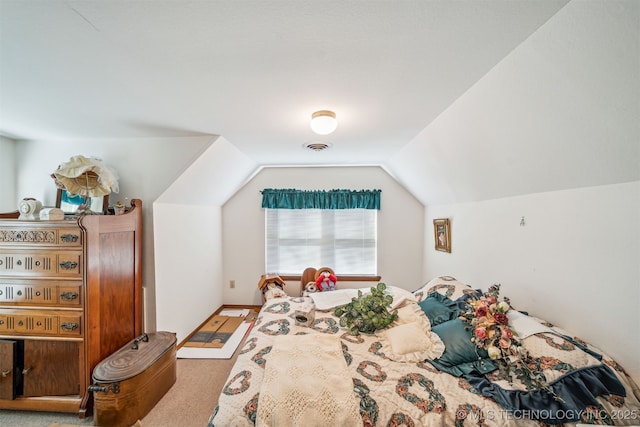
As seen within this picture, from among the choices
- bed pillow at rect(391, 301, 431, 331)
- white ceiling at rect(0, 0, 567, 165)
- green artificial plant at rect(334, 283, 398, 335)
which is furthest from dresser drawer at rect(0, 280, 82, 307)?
bed pillow at rect(391, 301, 431, 331)

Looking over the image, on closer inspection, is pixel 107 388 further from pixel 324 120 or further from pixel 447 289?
pixel 447 289

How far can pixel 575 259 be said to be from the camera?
1575 millimetres

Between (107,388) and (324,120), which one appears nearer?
(107,388)

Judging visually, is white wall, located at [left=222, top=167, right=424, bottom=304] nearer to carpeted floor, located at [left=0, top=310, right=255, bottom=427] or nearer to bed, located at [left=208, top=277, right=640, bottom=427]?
carpeted floor, located at [left=0, top=310, right=255, bottom=427]

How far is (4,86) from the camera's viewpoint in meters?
1.54

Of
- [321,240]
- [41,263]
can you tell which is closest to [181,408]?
[41,263]

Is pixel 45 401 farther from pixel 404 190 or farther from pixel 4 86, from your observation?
pixel 404 190

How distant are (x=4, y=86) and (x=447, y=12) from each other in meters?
2.57

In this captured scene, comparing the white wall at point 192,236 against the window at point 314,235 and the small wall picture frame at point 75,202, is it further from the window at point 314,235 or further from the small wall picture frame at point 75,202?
the window at point 314,235

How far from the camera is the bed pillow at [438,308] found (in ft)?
6.60

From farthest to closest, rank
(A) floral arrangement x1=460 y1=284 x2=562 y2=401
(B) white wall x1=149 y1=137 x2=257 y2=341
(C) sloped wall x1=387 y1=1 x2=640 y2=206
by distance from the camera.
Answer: (B) white wall x1=149 y1=137 x2=257 y2=341, (A) floral arrangement x1=460 y1=284 x2=562 y2=401, (C) sloped wall x1=387 y1=1 x2=640 y2=206

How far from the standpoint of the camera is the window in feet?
13.1

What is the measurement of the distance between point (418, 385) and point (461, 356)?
41 centimetres

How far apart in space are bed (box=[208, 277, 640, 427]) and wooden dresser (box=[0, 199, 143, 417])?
1.33m
